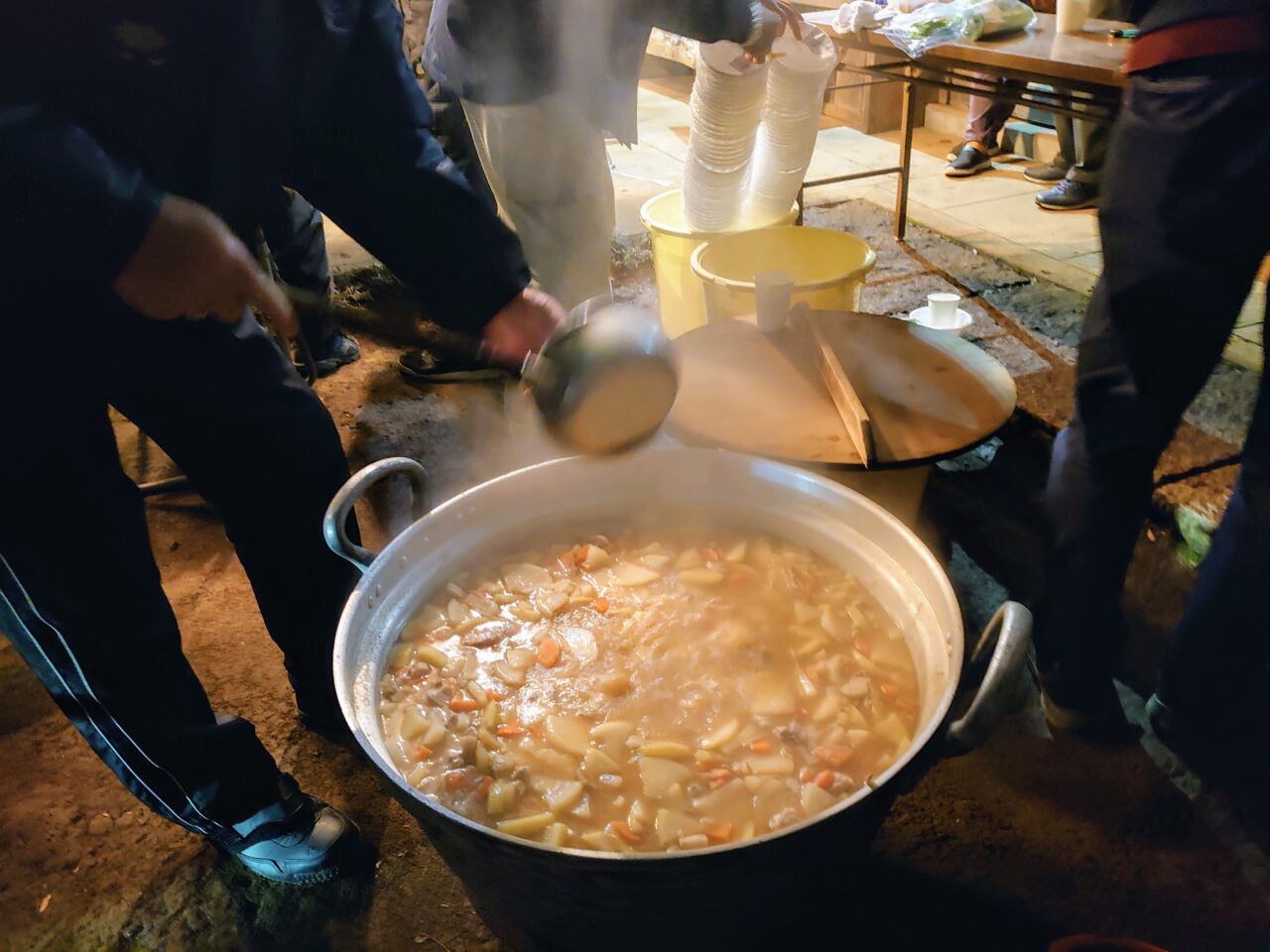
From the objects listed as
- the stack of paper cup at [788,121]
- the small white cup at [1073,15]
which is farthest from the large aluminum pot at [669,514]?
the small white cup at [1073,15]

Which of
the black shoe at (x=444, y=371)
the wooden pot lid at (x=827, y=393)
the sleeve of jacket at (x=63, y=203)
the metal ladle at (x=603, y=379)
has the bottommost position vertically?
the black shoe at (x=444, y=371)

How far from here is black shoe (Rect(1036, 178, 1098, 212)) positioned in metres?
5.37

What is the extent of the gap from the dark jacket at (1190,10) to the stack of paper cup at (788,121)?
2152 millimetres

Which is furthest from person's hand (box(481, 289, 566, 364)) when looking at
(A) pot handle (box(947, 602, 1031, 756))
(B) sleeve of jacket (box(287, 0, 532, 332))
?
(A) pot handle (box(947, 602, 1031, 756))

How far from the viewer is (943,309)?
3.76m

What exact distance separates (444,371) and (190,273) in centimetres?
291

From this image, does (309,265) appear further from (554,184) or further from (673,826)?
(673,826)

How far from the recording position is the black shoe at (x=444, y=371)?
13.6 feet

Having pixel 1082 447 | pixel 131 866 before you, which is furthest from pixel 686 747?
pixel 131 866

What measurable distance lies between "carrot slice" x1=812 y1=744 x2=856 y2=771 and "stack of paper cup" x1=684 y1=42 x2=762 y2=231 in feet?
9.24

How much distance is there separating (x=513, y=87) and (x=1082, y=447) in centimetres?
249

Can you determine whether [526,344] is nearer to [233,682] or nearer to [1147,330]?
[1147,330]

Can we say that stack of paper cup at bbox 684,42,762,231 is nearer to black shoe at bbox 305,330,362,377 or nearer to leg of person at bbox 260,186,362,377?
leg of person at bbox 260,186,362,377

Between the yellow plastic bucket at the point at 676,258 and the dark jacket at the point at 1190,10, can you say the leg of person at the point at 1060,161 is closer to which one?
the yellow plastic bucket at the point at 676,258
